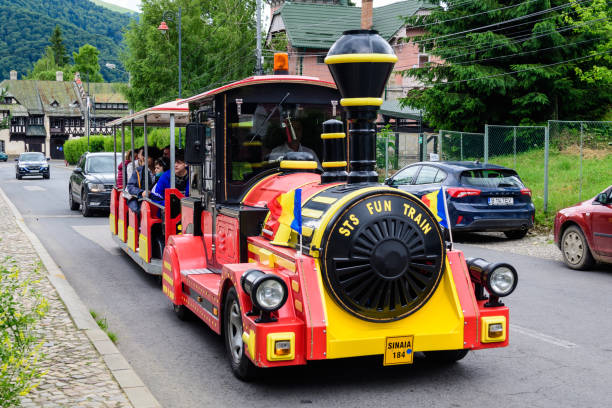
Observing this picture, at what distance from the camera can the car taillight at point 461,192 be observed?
44.0 ft

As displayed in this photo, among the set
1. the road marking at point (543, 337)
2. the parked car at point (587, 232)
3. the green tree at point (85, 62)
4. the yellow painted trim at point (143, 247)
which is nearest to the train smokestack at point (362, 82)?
the road marking at point (543, 337)

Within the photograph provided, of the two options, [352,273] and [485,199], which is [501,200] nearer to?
[485,199]

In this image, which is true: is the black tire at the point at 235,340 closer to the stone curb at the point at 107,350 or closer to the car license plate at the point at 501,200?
the stone curb at the point at 107,350

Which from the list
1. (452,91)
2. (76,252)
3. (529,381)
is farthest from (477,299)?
(452,91)

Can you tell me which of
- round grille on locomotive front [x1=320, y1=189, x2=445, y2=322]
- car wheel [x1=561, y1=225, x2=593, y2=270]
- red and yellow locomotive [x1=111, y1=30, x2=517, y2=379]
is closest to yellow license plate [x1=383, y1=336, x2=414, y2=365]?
red and yellow locomotive [x1=111, y1=30, x2=517, y2=379]

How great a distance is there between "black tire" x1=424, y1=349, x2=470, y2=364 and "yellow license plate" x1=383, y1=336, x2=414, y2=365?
770 mm

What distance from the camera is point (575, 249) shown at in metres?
10.8

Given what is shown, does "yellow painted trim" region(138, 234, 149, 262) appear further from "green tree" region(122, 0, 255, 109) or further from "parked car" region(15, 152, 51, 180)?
"green tree" region(122, 0, 255, 109)

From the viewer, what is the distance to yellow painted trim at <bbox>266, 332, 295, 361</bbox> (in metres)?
4.76

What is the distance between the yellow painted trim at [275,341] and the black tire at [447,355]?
1.56 metres

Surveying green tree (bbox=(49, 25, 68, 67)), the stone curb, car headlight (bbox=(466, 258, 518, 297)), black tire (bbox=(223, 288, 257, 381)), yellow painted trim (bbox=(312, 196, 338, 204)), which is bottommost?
the stone curb

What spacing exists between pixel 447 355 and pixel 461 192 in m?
8.01

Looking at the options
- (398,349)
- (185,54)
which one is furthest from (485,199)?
(185,54)

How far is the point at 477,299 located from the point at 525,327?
1.90m
